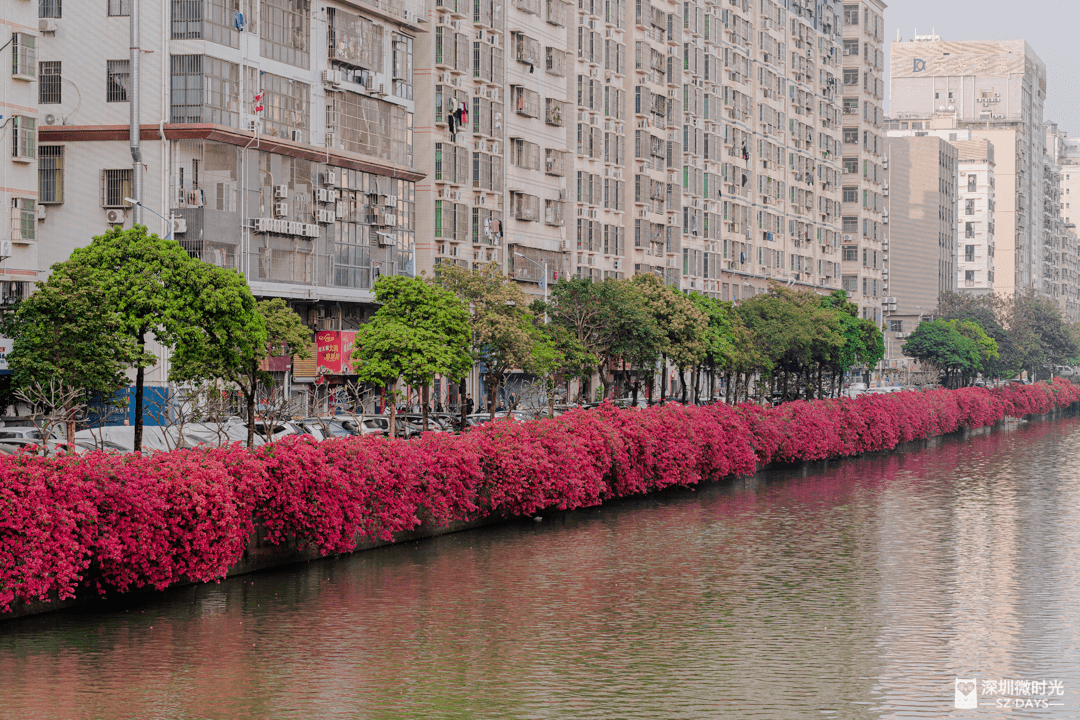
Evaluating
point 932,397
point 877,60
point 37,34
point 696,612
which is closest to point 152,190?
point 37,34

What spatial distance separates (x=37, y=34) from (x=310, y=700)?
46954 mm

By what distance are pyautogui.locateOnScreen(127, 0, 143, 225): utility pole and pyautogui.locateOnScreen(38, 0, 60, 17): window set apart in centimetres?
423

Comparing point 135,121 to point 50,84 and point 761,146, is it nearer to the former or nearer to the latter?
point 50,84

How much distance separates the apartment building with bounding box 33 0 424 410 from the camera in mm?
65625

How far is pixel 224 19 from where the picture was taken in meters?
67.0

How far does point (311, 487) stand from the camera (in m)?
35.9

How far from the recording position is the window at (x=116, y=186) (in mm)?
66000

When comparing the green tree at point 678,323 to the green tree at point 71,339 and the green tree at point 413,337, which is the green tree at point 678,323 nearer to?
the green tree at point 413,337

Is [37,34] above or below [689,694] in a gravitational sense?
above

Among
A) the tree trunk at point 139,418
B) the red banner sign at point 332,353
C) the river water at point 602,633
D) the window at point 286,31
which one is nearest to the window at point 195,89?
the window at point 286,31

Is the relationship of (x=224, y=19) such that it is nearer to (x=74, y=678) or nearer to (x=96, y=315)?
(x=96, y=315)

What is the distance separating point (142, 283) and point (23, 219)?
14.9m

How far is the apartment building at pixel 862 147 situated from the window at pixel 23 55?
12051cm

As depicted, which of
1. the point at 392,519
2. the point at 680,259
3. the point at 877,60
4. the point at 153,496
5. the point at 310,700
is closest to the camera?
the point at 310,700
